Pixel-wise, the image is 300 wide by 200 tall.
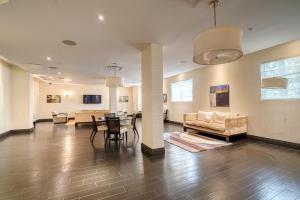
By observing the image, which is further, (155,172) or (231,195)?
(155,172)

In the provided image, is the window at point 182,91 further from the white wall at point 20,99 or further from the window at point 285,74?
the white wall at point 20,99

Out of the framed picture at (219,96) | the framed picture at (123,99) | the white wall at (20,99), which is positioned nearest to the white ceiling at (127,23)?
the framed picture at (219,96)

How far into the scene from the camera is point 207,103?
675 cm

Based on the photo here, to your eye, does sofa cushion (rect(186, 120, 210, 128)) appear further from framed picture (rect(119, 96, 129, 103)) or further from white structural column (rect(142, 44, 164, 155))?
framed picture (rect(119, 96, 129, 103))

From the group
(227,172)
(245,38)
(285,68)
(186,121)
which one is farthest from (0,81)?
(285,68)

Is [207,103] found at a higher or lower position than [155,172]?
higher

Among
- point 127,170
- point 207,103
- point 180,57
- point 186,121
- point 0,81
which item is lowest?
point 127,170

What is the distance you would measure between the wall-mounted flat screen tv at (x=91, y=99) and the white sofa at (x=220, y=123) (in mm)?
8709

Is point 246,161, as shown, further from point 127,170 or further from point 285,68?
point 285,68

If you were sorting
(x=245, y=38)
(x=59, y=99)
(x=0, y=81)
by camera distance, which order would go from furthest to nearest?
1. (x=59, y=99)
2. (x=0, y=81)
3. (x=245, y=38)

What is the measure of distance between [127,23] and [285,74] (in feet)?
15.1

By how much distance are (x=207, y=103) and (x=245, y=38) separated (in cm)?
347

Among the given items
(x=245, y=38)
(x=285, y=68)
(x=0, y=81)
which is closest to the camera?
(x=245, y=38)

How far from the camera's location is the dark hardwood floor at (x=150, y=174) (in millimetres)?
2188
